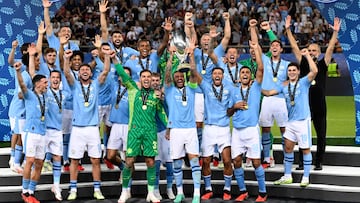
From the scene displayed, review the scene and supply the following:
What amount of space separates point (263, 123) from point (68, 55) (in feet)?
10.1

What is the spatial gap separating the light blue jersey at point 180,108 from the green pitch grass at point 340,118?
4109 mm

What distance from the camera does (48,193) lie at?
11.7 metres

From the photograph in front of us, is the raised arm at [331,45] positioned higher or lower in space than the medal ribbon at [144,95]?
higher

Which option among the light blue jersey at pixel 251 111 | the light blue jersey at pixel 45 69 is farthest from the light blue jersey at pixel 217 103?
the light blue jersey at pixel 45 69

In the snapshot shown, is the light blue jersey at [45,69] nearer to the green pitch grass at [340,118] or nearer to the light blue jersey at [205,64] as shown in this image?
the light blue jersey at [205,64]

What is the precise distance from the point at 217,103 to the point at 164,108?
2.49 feet

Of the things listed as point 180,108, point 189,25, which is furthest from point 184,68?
point 189,25

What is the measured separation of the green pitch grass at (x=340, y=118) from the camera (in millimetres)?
14977

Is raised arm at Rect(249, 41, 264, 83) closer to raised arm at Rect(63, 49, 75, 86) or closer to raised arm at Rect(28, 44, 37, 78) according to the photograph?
raised arm at Rect(63, 49, 75, 86)

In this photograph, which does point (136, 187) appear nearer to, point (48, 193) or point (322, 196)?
point (48, 193)

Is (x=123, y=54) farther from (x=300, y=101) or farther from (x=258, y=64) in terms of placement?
(x=300, y=101)

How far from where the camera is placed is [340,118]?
55.8 feet

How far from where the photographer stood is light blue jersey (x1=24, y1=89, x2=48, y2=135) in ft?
36.8

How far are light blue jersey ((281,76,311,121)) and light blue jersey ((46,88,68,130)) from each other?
322 cm
